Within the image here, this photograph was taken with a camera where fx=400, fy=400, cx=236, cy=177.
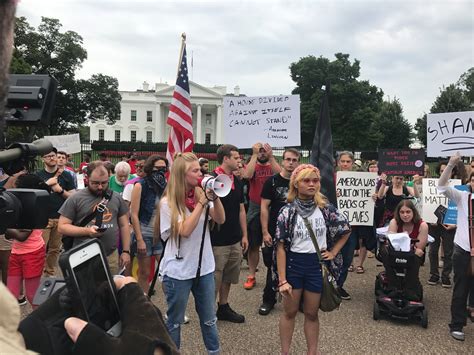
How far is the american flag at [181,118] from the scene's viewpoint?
5.59 m

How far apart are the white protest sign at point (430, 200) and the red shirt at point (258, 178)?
301 centimetres

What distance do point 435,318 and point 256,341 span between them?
2.36 m

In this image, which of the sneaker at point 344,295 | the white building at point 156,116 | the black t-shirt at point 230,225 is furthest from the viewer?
the white building at point 156,116

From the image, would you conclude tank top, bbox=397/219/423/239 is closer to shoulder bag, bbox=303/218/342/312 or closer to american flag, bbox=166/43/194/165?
shoulder bag, bbox=303/218/342/312

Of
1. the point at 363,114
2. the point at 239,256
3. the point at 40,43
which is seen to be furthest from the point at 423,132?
the point at 40,43

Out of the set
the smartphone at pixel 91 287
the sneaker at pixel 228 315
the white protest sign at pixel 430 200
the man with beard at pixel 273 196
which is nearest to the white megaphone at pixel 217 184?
the smartphone at pixel 91 287

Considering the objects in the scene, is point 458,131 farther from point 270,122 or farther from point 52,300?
point 52,300

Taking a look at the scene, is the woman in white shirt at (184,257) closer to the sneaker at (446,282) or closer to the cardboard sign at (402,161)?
the sneaker at (446,282)

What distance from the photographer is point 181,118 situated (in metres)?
5.68

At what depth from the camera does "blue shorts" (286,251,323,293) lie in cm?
347

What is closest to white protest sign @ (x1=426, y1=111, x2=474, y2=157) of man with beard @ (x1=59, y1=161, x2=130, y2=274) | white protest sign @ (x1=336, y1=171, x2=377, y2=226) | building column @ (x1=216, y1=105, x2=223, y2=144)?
white protest sign @ (x1=336, y1=171, x2=377, y2=226)

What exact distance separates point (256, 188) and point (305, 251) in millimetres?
2427

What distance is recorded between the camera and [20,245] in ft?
14.3

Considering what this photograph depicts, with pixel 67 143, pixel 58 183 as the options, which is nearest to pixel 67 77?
pixel 67 143
